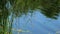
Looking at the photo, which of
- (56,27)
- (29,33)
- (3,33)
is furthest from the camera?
(56,27)

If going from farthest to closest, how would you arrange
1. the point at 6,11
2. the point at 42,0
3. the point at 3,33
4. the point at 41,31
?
the point at 42,0
the point at 41,31
the point at 6,11
the point at 3,33

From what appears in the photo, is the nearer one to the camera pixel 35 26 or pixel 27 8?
pixel 35 26

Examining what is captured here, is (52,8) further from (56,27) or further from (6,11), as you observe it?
(6,11)

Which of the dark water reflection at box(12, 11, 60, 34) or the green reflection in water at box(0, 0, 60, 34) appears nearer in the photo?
the green reflection in water at box(0, 0, 60, 34)

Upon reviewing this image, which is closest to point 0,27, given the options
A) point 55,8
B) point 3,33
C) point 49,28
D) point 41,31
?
point 3,33

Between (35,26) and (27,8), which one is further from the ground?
(27,8)

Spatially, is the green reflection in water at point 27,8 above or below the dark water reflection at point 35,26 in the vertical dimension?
above

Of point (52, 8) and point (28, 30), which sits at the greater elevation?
point (52, 8)

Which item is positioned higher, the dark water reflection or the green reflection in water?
the green reflection in water

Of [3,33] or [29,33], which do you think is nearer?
[3,33]

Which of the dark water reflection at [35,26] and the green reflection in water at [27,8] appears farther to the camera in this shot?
the dark water reflection at [35,26]

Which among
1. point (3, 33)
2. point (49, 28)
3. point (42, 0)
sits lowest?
point (3, 33)
